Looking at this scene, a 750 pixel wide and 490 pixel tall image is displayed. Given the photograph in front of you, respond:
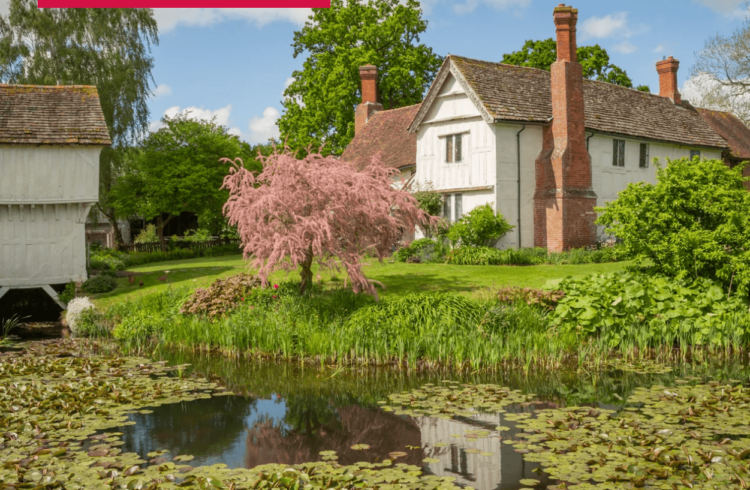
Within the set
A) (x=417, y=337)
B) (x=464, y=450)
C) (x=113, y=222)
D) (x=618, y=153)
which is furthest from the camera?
(x=113, y=222)

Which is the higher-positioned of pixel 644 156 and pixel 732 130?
pixel 732 130

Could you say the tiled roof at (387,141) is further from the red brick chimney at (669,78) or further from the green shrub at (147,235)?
the green shrub at (147,235)

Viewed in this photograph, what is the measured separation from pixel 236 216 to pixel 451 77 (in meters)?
Answer: 17.4

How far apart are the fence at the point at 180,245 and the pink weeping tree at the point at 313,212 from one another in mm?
26300

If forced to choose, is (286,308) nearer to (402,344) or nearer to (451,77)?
(402,344)

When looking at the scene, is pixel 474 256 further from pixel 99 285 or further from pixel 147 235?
pixel 147 235

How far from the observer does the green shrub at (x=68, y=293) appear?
66.6 feet

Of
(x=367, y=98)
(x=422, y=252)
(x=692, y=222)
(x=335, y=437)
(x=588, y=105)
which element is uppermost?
(x=367, y=98)

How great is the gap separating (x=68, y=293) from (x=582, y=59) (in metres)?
33.1

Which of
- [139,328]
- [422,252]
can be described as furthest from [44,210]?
[422,252]

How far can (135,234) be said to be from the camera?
48000 mm

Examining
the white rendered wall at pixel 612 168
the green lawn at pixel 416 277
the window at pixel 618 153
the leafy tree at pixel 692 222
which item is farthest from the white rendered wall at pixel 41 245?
the window at pixel 618 153

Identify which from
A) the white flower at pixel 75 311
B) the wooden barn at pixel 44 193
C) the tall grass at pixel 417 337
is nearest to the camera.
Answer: the tall grass at pixel 417 337

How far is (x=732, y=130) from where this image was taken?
129 feet
